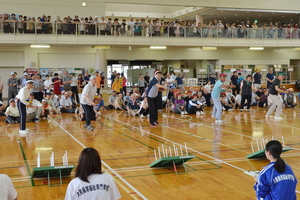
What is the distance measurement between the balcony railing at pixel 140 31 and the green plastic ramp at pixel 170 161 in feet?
68.7

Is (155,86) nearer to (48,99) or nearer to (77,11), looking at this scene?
(48,99)

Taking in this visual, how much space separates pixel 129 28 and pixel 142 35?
1.10m

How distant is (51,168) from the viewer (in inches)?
287

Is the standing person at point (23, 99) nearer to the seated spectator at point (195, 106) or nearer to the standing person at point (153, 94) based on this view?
the standing person at point (153, 94)

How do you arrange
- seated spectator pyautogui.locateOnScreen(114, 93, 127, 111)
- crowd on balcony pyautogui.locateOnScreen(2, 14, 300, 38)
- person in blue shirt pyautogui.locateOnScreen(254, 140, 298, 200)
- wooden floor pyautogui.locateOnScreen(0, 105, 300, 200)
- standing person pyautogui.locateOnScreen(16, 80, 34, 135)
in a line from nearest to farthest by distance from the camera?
person in blue shirt pyautogui.locateOnScreen(254, 140, 298, 200)
wooden floor pyautogui.locateOnScreen(0, 105, 300, 200)
standing person pyautogui.locateOnScreen(16, 80, 34, 135)
seated spectator pyautogui.locateOnScreen(114, 93, 127, 111)
crowd on balcony pyautogui.locateOnScreen(2, 14, 300, 38)

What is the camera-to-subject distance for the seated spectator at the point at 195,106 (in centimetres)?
1886

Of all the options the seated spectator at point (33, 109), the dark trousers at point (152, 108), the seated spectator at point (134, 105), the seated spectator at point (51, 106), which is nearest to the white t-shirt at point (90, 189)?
the dark trousers at point (152, 108)

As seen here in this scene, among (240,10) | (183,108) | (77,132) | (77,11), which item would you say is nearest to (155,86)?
(77,132)

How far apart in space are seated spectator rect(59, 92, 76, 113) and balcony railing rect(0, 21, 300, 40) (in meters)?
8.77

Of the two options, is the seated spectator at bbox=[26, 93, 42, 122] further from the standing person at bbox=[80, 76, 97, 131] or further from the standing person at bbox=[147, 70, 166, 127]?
the standing person at bbox=[147, 70, 166, 127]

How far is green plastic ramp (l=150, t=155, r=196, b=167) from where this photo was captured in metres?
7.94

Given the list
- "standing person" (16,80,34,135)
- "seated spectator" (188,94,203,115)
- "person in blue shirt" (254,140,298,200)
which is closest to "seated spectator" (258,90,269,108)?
"seated spectator" (188,94,203,115)

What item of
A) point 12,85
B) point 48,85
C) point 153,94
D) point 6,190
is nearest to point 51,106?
point 12,85

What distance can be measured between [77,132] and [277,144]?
993cm
